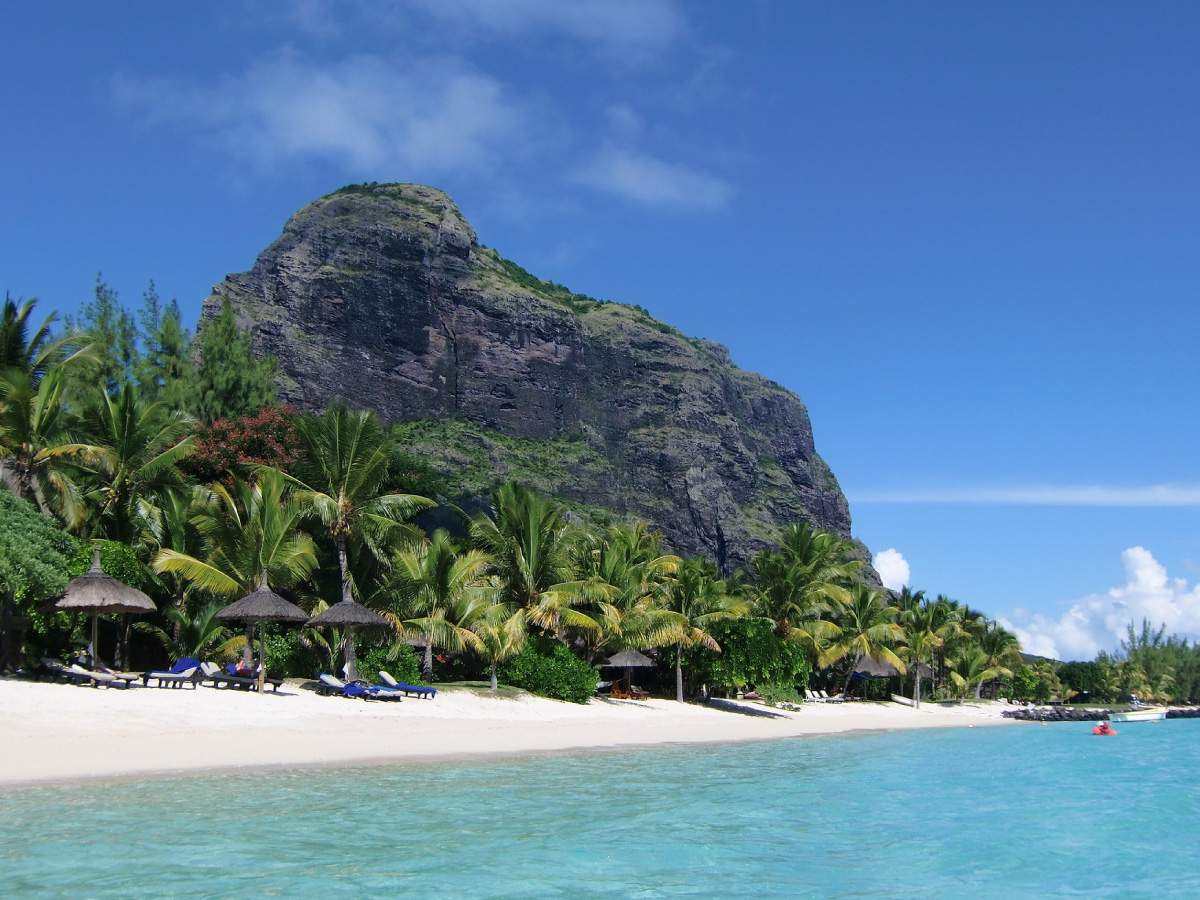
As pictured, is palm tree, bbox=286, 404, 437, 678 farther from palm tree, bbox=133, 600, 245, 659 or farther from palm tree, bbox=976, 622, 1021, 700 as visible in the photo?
palm tree, bbox=976, 622, 1021, 700

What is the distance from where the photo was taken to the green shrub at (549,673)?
87.6 ft

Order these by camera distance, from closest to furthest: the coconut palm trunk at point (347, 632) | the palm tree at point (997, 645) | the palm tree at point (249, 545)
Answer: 1. the palm tree at point (249, 545)
2. the coconut palm trunk at point (347, 632)
3. the palm tree at point (997, 645)

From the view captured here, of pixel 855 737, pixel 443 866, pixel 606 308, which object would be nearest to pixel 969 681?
pixel 855 737

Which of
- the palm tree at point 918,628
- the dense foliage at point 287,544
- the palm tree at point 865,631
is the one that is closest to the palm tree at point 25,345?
the dense foliage at point 287,544

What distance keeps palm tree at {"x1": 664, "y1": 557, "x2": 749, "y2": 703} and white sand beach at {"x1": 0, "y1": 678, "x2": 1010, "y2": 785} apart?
344 centimetres

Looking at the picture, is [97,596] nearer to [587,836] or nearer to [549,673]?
[549,673]

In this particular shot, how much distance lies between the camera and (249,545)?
22469 mm

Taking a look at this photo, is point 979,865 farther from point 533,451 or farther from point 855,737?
point 533,451

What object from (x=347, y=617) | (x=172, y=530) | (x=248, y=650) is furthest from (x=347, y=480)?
(x=248, y=650)

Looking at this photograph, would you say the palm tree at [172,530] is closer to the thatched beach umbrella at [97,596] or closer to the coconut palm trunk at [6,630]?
the thatched beach umbrella at [97,596]

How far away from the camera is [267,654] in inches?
927

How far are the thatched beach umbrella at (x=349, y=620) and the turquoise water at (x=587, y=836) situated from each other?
6467 mm

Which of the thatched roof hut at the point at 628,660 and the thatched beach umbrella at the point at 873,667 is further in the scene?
the thatched beach umbrella at the point at 873,667

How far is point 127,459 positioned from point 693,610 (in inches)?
733
